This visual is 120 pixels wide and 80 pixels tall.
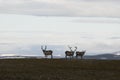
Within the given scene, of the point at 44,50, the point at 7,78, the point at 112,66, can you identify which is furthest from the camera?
the point at 44,50

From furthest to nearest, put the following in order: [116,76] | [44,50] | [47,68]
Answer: [44,50] → [47,68] → [116,76]

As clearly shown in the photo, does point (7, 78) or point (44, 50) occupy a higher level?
point (44, 50)

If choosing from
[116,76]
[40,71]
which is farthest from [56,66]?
[116,76]

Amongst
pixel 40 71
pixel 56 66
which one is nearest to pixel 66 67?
pixel 56 66

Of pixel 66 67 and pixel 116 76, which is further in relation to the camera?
pixel 66 67

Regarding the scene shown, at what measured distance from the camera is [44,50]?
314 feet

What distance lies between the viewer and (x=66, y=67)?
63.9 meters

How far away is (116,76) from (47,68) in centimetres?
1060

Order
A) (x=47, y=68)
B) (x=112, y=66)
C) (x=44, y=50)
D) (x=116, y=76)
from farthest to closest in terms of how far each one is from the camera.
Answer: (x=44, y=50)
(x=112, y=66)
(x=47, y=68)
(x=116, y=76)

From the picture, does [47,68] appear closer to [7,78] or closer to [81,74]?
[81,74]

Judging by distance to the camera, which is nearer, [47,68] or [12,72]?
[12,72]

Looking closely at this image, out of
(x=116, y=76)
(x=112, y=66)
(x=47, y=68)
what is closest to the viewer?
(x=116, y=76)

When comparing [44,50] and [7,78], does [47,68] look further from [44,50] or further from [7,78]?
[44,50]

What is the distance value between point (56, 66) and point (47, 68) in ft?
11.9
